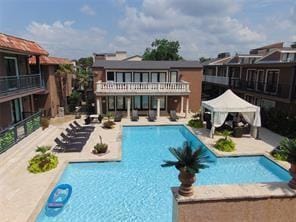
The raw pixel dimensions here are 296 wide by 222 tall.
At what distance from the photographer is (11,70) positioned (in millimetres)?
19469

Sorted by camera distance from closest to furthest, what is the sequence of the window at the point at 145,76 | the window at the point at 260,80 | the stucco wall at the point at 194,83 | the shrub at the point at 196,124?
the shrub at the point at 196,124, the window at the point at 260,80, the window at the point at 145,76, the stucco wall at the point at 194,83

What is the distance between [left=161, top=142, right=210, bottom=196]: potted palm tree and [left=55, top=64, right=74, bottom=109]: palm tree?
24.1 m

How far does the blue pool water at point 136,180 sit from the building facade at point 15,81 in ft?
24.6

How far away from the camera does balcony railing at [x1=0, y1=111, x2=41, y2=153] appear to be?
14273 millimetres

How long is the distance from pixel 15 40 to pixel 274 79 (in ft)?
82.6

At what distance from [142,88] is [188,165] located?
21.3 metres

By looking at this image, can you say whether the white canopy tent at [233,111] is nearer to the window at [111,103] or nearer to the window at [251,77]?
the window at [251,77]

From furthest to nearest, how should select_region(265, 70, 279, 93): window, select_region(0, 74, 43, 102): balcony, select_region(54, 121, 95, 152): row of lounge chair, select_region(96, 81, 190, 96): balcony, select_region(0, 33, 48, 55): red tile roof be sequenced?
select_region(96, 81, 190, 96): balcony → select_region(265, 70, 279, 93): window → select_region(54, 121, 95, 152): row of lounge chair → select_region(0, 74, 43, 102): balcony → select_region(0, 33, 48, 55): red tile roof

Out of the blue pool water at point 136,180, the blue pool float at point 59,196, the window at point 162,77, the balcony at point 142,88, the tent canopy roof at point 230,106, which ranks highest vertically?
the window at point 162,77

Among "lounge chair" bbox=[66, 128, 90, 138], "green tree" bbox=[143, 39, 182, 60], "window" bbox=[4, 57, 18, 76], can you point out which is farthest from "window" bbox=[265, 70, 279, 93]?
"green tree" bbox=[143, 39, 182, 60]

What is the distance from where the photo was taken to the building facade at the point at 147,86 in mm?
27562

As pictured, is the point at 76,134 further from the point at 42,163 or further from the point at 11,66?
the point at 11,66

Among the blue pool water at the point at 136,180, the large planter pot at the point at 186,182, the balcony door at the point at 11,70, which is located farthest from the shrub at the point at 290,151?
the balcony door at the point at 11,70

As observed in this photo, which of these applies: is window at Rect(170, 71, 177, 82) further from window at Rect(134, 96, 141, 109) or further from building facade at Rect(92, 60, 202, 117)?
window at Rect(134, 96, 141, 109)
